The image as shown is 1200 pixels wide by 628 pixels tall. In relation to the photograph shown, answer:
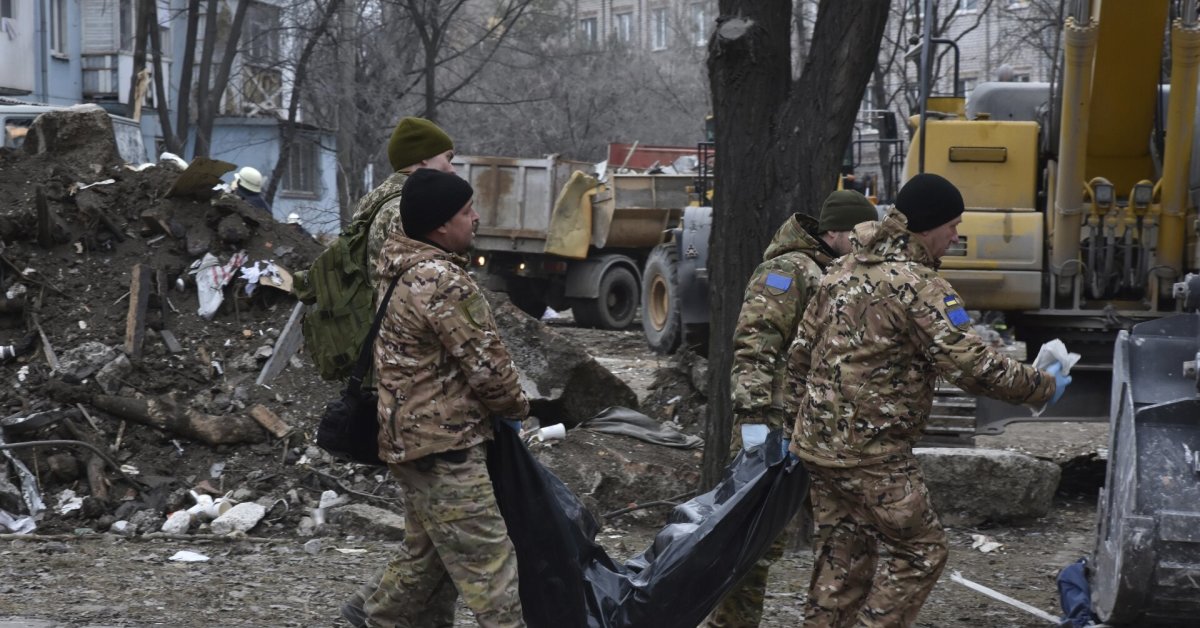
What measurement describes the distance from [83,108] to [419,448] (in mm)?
8744

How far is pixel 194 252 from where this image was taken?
1028 cm

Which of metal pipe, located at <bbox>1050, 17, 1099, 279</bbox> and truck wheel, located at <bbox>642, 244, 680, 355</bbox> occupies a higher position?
metal pipe, located at <bbox>1050, 17, 1099, 279</bbox>

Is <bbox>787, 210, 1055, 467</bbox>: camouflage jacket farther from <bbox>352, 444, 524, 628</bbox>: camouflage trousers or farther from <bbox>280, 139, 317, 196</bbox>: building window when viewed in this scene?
<bbox>280, 139, 317, 196</bbox>: building window

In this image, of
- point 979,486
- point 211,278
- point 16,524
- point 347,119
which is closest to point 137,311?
point 211,278

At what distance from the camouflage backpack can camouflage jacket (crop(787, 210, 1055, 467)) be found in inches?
66.7

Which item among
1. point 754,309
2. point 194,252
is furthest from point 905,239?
point 194,252

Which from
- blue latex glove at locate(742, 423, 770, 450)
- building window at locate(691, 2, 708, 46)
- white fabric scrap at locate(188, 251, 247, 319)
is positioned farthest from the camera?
building window at locate(691, 2, 708, 46)

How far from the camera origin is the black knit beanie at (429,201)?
14.4 feet

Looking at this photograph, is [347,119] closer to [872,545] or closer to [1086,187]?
[1086,187]

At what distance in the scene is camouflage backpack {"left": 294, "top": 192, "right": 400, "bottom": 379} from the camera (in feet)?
17.2

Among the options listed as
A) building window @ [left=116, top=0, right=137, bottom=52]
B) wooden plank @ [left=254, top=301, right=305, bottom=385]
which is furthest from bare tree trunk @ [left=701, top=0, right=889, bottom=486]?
building window @ [left=116, top=0, right=137, bottom=52]

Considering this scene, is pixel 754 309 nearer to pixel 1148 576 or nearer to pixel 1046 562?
pixel 1148 576

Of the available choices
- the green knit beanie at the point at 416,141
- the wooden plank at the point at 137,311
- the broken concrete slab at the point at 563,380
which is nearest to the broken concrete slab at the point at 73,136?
the wooden plank at the point at 137,311

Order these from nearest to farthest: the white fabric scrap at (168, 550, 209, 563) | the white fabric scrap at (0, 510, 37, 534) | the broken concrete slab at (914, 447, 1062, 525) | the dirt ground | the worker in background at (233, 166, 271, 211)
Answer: the dirt ground, the white fabric scrap at (168, 550, 209, 563), the white fabric scrap at (0, 510, 37, 534), the broken concrete slab at (914, 447, 1062, 525), the worker in background at (233, 166, 271, 211)
